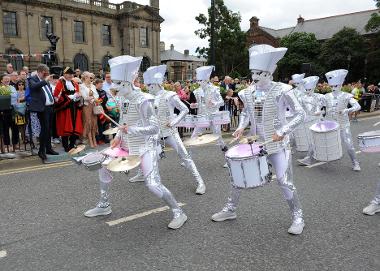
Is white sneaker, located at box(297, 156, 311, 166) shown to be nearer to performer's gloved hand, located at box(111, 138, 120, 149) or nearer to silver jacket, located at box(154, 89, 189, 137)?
silver jacket, located at box(154, 89, 189, 137)

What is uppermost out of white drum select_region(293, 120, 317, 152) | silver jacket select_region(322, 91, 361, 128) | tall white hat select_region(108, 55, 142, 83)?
tall white hat select_region(108, 55, 142, 83)

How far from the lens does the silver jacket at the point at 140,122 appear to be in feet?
15.2

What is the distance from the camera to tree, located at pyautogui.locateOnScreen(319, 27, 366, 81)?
171 feet

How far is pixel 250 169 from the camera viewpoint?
418 cm

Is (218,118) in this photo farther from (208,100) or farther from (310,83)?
(310,83)

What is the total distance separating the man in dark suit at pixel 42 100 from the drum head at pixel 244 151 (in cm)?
552

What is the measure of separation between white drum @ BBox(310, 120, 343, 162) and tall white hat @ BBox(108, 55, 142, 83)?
4.35 metres

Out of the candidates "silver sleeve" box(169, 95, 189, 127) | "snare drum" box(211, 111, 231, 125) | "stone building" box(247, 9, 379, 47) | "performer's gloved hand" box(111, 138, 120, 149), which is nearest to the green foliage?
"silver sleeve" box(169, 95, 189, 127)

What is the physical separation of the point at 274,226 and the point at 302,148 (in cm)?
472

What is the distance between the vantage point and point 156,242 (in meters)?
4.34

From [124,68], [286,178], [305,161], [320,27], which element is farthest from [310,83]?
[320,27]

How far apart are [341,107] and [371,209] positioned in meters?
3.24

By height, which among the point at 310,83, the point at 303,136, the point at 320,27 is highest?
the point at 320,27

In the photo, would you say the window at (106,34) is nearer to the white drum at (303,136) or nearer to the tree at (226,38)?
the tree at (226,38)
